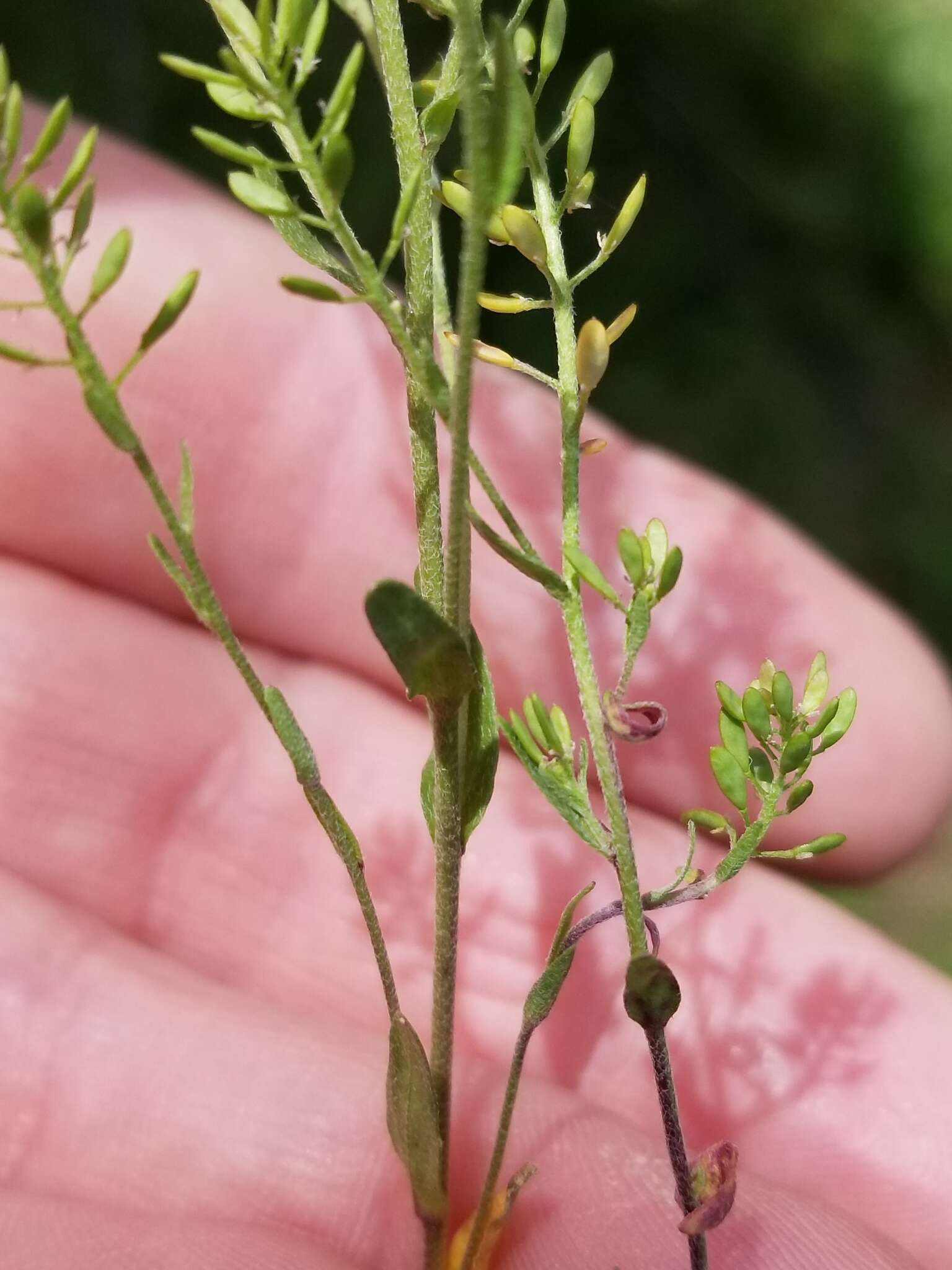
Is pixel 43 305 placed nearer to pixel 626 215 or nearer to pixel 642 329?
pixel 626 215

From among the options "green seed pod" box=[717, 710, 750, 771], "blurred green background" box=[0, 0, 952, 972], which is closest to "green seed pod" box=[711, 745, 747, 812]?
"green seed pod" box=[717, 710, 750, 771]

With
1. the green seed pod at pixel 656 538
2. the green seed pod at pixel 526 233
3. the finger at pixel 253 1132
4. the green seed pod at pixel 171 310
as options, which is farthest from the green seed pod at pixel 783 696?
the finger at pixel 253 1132

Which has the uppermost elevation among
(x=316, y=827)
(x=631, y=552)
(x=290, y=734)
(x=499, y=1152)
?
(x=631, y=552)

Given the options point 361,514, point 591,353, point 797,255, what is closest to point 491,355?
point 591,353

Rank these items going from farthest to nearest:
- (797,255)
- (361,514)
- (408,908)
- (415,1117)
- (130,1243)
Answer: (797,255), (361,514), (408,908), (130,1243), (415,1117)

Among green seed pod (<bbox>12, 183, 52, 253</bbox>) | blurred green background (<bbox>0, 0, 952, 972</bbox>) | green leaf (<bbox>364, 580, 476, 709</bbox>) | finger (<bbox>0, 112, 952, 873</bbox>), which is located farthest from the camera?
blurred green background (<bbox>0, 0, 952, 972</bbox>)

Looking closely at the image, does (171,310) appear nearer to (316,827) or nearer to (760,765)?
(760,765)

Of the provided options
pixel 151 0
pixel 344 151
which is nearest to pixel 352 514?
pixel 344 151

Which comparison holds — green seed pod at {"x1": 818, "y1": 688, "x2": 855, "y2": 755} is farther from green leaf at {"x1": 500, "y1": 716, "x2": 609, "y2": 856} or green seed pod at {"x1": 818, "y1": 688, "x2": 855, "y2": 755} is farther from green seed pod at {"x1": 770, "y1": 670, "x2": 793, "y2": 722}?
green leaf at {"x1": 500, "y1": 716, "x2": 609, "y2": 856}
